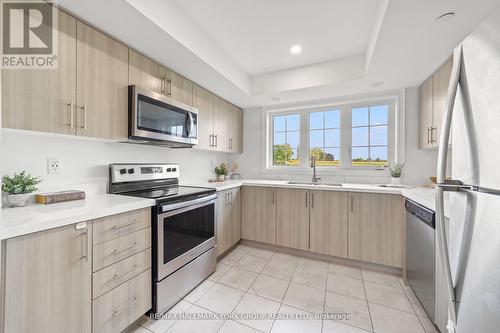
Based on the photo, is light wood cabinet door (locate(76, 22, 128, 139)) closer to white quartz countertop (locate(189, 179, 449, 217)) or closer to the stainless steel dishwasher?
white quartz countertop (locate(189, 179, 449, 217))

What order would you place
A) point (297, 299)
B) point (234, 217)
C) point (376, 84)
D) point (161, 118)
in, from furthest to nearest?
point (234, 217)
point (376, 84)
point (161, 118)
point (297, 299)

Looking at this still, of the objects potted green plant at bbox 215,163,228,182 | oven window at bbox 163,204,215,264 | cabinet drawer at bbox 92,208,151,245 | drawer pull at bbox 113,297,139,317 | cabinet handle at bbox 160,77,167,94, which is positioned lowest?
drawer pull at bbox 113,297,139,317

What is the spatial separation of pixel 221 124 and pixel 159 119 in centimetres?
116

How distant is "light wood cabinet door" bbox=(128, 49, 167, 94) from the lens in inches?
66.9

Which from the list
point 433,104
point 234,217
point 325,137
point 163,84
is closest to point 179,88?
point 163,84

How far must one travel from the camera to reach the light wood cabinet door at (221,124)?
2.82 metres

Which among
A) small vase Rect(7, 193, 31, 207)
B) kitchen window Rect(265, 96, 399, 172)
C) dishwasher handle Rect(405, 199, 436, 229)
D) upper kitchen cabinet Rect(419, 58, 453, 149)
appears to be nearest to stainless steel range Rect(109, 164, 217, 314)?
small vase Rect(7, 193, 31, 207)

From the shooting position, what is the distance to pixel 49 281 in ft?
3.25

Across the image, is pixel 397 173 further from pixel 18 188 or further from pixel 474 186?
pixel 18 188

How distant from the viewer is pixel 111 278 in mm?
1244

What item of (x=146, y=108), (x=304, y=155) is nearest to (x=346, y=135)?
(x=304, y=155)

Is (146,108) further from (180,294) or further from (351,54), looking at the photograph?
(351,54)

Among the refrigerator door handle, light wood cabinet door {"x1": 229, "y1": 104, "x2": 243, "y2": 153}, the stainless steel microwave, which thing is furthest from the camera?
light wood cabinet door {"x1": 229, "y1": 104, "x2": 243, "y2": 153}

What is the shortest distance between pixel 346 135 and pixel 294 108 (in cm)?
90
